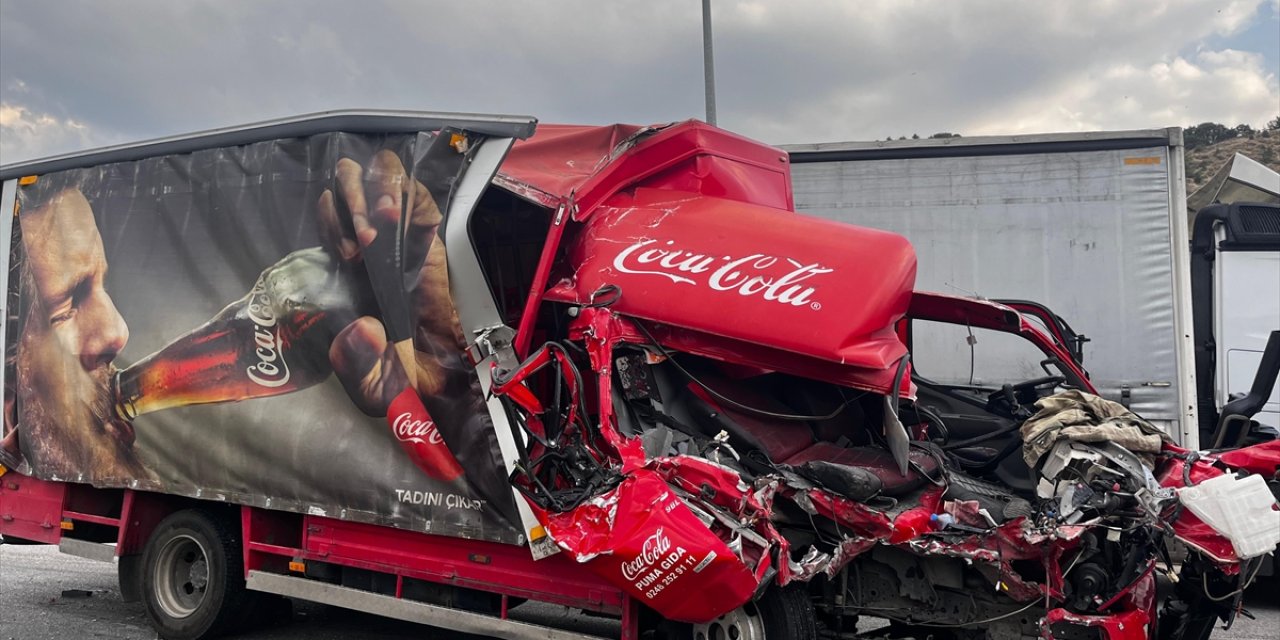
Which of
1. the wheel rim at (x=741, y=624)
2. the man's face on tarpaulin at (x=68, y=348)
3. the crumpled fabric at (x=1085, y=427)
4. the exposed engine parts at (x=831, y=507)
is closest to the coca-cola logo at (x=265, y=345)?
the man's face on tarpaulin at (x=68, y=348)

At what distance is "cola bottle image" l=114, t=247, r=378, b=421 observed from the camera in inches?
221

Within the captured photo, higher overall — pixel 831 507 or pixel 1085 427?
pixel 1085 427

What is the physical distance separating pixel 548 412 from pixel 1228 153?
1521 inches

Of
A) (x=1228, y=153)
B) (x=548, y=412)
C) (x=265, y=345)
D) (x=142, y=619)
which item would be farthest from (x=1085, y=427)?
(x=1228, y=153)

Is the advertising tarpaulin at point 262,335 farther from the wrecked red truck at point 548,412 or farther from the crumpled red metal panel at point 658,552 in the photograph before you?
the crumpled red metal panel at point 658,552

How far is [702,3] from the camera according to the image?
36.3 ft

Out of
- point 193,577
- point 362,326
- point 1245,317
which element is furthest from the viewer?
point 1245,317

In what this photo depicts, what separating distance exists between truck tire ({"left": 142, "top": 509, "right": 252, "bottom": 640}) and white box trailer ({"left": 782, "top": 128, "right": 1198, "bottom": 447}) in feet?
17.2

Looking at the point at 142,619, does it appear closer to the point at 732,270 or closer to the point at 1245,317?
the point at 732,270

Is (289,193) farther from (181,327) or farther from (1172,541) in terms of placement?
(1172,541)

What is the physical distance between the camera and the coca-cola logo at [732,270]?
4.60m

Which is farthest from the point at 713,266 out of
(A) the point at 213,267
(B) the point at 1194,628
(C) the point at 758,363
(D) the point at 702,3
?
(D) the point at 702,3

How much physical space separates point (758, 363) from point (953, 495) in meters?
1.11

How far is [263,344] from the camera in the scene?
590 cm
